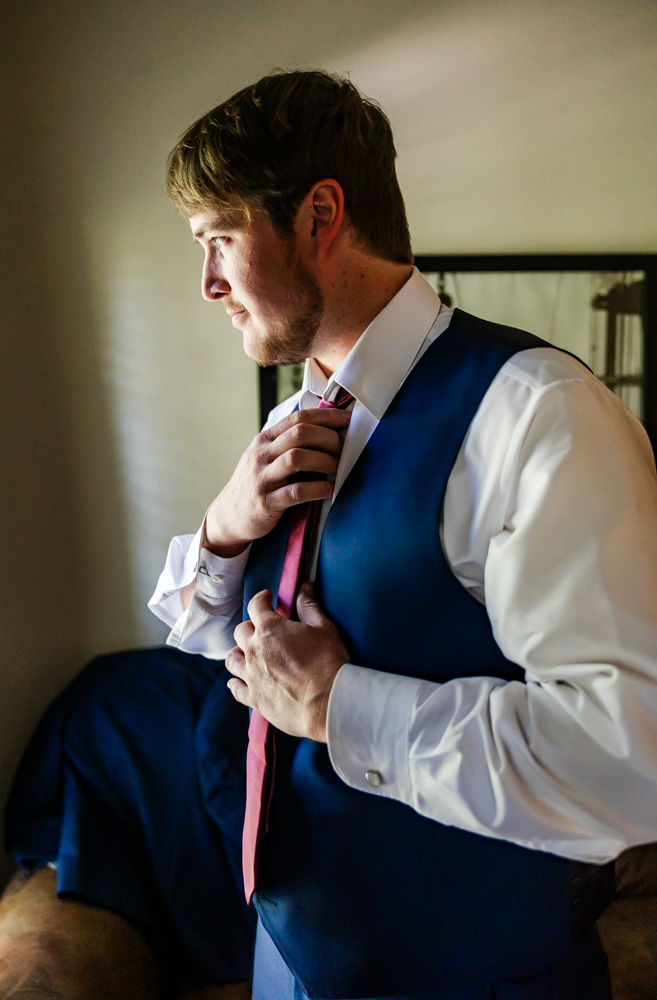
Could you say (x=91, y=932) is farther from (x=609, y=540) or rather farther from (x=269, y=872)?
(x=609, y=540)

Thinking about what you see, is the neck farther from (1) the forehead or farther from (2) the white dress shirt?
(2) the white dress shirt

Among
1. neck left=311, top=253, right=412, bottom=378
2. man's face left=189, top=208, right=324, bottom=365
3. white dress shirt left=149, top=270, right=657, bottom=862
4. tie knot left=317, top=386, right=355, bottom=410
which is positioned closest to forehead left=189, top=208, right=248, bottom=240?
man's face left=189, top=208, right=324, bottom=365

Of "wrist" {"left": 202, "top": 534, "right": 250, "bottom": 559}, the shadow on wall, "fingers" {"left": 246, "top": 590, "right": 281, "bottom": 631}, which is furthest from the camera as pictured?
the shadow on wall

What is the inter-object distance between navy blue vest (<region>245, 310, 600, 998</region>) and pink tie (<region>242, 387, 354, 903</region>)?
0.02 m

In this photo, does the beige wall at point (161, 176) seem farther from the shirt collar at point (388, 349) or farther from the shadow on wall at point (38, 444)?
the shirt collar at point (388, 349)

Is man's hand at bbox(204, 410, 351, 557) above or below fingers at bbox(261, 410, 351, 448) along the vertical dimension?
below

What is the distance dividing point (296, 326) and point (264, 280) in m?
0.07

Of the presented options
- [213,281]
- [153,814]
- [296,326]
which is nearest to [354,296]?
[296,326]

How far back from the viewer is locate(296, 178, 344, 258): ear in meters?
0.85

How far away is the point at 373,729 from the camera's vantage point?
70 cm

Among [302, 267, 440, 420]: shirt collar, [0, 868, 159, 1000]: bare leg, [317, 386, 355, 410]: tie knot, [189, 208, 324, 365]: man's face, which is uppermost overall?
[189, 208, 324, 365]: man's face

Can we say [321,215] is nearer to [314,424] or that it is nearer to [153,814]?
[314,424]

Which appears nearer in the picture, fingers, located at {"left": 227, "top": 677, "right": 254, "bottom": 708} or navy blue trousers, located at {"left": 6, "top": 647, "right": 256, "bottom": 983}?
fingers, located at {"left": 227, "top": 677, "right": 254, "bottom": 708}

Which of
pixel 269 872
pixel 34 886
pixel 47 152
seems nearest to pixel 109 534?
pixel 34 886
